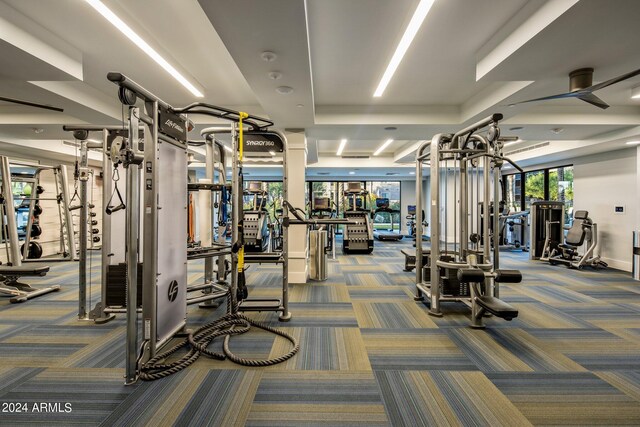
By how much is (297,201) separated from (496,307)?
3321mm

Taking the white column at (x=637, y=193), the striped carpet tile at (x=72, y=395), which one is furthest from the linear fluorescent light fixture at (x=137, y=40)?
the white column at (x=637, y=193)

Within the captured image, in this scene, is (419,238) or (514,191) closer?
(419,238)

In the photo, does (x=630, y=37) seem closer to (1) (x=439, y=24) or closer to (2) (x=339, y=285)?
(1) (x=439, y=24)

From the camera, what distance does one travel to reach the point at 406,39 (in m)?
2.92

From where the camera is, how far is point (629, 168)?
6113mm

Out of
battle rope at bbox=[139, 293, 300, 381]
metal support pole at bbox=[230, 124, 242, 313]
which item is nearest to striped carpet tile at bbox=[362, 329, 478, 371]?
battle rope at bbox=[139, 293, 300, 381]

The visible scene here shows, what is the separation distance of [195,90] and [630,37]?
4.82 m

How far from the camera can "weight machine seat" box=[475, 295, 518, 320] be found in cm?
274

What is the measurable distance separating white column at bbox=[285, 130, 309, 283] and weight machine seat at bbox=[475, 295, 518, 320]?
2.72 metres

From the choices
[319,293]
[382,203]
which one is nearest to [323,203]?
[382,203]

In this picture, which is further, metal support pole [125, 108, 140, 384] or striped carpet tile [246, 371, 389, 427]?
metal support pole [125, 108, 140, 384]

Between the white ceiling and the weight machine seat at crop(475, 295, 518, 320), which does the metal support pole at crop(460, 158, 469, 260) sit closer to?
the weight machine seat at crop(475, 295, 518, 320)

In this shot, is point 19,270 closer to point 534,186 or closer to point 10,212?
point 10,212

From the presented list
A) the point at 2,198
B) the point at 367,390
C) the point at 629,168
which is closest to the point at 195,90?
the point at 2,198
